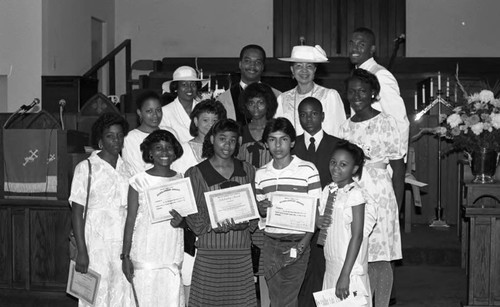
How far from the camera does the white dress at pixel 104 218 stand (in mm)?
5043

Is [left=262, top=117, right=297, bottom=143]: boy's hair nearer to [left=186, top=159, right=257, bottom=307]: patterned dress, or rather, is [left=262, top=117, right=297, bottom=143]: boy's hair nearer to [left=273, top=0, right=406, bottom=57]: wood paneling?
[left=186, top=159, right=257, bottom=307]: patterned dress

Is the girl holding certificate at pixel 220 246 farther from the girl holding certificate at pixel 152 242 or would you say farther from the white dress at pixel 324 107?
the white dress at pixel 324 107

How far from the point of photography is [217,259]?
462 centimetres

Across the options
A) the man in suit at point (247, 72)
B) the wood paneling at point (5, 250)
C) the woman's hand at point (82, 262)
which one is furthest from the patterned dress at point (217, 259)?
the wood paneling at point (5, 250)

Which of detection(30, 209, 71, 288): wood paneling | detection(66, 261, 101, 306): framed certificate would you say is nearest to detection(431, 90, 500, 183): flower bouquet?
detection(66, 261, 101, 306): framed certificate

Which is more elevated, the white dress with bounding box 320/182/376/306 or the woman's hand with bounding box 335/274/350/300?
the white dress with bounding box 320/182/376/306

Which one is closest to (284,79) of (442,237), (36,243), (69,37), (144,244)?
(442,237)

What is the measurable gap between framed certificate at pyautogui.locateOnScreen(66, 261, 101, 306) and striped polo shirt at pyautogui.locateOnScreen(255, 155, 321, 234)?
1.15m

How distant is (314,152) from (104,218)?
1352 millimetres

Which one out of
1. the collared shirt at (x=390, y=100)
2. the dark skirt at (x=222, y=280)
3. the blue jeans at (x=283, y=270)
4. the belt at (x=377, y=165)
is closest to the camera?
the dark skirt at (x=222, y=280)

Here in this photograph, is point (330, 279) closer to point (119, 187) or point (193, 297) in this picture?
point (193, 297)

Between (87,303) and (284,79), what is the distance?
13.3 feet

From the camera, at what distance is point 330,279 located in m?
4.65

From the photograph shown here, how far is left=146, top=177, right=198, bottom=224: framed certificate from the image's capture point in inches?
180
